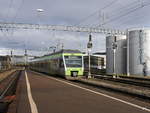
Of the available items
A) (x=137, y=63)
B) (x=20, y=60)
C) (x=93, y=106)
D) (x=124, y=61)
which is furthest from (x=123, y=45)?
(x=20, y=60)

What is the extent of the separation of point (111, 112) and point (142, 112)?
3.81 feet

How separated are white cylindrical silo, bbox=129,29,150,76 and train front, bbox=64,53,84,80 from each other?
2189cm

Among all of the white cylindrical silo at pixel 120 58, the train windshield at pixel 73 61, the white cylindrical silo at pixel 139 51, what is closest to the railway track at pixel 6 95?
the train windshield at pixel 73 61

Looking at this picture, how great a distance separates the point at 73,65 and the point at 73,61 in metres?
0.55

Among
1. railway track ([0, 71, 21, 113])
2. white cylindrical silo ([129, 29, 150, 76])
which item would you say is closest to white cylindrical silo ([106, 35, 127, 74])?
white cylindrical silo ([129, 29, 150, 76])

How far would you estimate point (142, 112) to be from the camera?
33.2 feet

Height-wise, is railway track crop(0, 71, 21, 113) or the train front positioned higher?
the train front

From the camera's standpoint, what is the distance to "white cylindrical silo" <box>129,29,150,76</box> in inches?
2055

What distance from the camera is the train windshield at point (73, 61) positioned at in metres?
32.4

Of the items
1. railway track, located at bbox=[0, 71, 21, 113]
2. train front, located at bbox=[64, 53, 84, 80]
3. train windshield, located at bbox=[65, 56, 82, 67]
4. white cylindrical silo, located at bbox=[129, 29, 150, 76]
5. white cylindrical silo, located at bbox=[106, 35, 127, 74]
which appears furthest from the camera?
white cylindrical silo, located at bbox=[106, 35, 127, 74]

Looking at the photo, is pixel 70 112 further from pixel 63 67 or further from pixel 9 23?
pixel 9 23

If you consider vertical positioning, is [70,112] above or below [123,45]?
below

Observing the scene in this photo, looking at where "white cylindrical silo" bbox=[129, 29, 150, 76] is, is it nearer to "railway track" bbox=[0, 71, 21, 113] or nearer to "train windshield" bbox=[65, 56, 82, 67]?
"train windshield" bbox=[65, 56, 82, 67]

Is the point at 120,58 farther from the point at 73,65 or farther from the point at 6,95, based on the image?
the point at 6,95
